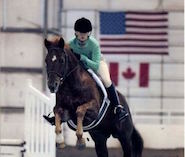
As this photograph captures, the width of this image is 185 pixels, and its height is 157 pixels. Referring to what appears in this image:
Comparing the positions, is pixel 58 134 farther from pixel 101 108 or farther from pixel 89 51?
pixel 89 51

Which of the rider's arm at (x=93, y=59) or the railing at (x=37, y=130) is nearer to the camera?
the rider's arm at (x=93, y=59)

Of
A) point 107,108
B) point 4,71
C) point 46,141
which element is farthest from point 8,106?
point 107,108

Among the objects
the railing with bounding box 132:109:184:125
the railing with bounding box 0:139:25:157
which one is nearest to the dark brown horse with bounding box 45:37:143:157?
the railing with bounding box 0:139:25:157

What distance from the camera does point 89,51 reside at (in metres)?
7.01

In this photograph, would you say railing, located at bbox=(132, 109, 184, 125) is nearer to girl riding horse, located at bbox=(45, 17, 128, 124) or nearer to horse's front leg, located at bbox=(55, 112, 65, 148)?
girl riding horse, located at bbox=(45, 17, 128, 124)

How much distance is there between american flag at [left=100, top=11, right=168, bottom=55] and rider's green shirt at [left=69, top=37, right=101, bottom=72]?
28.7 feet

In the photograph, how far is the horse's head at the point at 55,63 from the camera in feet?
20.3

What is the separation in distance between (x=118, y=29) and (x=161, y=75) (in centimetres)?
147

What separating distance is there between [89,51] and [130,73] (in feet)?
29.7

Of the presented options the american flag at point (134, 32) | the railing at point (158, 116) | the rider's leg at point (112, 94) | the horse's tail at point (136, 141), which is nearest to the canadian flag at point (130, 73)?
the american flag at point (134, 32)

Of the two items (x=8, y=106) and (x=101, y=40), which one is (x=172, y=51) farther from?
(x=8, y=106)

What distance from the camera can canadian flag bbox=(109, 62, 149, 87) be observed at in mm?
15938

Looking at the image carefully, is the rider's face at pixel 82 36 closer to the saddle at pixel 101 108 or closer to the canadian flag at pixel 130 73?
the saddle at pixel 101 108

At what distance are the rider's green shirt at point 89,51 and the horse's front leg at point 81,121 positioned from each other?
0.42 m
